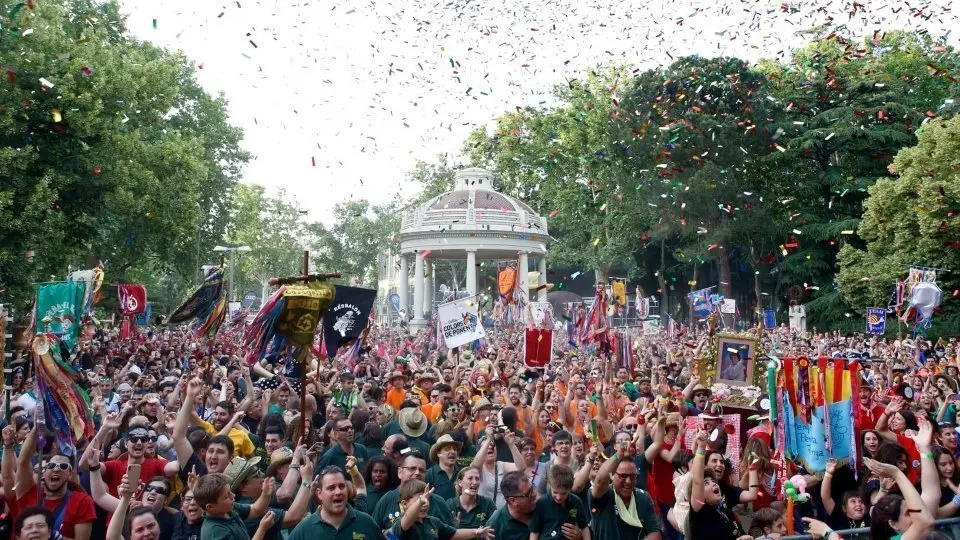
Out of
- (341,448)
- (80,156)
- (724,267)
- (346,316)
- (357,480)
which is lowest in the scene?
(357,480)

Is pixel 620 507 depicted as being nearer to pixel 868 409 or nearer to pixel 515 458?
pixel 515 458

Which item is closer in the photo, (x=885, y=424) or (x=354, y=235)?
(x=885, y=424)

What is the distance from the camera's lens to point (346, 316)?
11.3 m

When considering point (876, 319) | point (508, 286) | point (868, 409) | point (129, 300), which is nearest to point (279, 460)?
point (868, 409)

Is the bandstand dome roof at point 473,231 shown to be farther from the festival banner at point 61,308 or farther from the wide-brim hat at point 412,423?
the wide-brim hat at point 412,423

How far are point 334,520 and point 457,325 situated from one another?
46.8ft

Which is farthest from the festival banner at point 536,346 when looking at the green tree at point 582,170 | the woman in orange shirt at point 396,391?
the green tree at point 582,170

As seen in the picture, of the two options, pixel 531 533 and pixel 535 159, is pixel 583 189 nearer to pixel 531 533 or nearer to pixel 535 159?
pixel 535 159

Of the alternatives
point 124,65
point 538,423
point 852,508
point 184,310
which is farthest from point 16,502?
point 124,65

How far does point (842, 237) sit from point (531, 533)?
39533 millimetres

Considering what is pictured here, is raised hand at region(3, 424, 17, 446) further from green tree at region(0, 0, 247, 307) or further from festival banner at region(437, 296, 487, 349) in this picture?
green tree at region(0, 0, 247, 307)

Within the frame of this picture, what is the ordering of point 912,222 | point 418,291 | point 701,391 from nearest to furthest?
point 701,391 → point 912,222 → point 418,291

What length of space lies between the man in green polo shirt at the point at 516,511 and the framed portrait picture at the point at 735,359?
6.79 meters

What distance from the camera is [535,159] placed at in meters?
59.6
